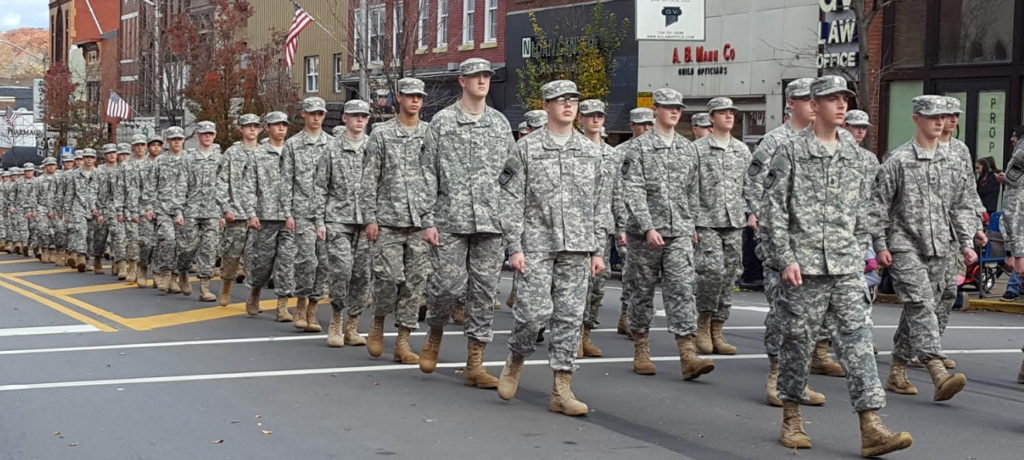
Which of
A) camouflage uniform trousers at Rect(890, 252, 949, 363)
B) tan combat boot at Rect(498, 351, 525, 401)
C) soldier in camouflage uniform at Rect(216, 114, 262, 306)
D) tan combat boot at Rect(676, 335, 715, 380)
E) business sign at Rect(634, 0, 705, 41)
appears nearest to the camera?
tan combat boot at Rect(498, 351, 525, 401)

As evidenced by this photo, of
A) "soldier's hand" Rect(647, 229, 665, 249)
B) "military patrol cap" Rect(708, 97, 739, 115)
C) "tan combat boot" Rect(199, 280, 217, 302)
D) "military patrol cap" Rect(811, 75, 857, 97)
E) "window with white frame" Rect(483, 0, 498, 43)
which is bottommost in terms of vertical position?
"tan combat boot" Rect(199, 280, 217, 302)

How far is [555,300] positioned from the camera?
32.0ft

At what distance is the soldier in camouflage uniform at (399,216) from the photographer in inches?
464

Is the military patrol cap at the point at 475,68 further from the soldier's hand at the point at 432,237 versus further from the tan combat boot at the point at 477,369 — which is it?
the tan combat boot at the point at 477,369

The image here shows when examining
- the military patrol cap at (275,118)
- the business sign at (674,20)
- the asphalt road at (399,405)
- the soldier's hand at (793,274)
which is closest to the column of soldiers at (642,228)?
the soldier's hand at (793,274)

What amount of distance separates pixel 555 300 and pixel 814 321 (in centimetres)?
195

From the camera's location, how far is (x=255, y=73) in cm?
4384

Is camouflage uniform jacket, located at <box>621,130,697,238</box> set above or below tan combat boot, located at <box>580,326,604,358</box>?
above

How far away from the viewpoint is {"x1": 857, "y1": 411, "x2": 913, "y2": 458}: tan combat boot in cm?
802

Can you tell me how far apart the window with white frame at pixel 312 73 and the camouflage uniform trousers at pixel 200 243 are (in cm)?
3558

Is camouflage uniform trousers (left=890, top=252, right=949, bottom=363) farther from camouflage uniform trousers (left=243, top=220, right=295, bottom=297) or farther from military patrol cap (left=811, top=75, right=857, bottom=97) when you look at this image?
camouflage uniform trousers (left=243, top=220, right=295, bottom=297)

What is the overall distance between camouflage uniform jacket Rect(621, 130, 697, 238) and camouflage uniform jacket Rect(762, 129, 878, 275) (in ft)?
9.62

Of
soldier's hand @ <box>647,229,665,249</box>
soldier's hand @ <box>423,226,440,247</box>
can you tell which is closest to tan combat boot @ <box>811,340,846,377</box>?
soldier's hand @ <box>647,229,665,249</box>

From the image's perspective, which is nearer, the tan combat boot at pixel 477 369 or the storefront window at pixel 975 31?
the tan combat boot at pixel 477 369
